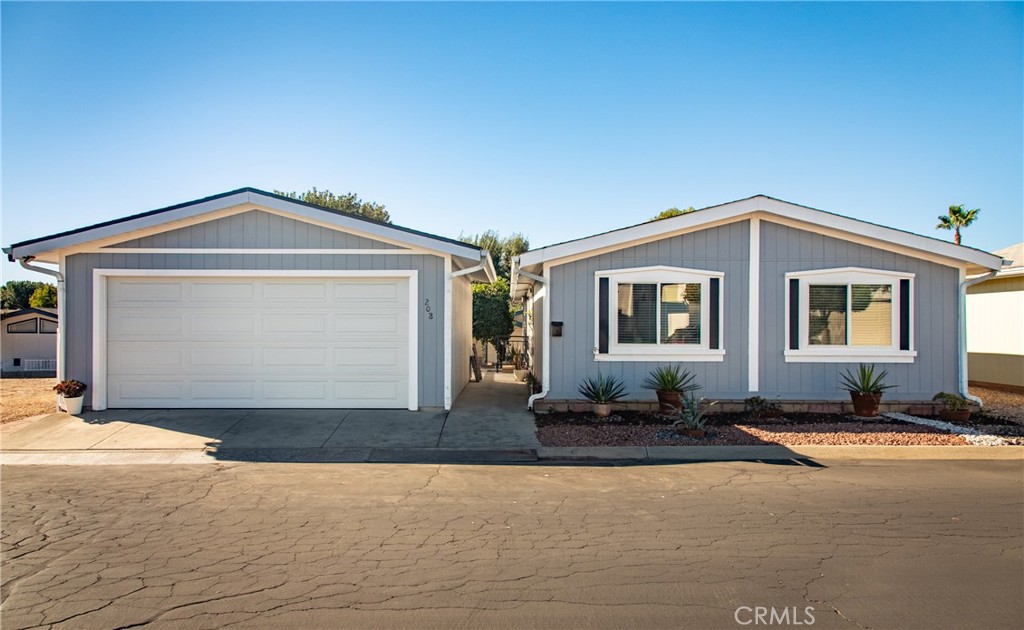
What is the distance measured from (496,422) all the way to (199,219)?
619 cm

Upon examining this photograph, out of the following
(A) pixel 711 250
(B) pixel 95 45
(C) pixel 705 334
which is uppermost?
(B) pixel 95 45

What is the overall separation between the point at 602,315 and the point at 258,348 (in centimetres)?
607

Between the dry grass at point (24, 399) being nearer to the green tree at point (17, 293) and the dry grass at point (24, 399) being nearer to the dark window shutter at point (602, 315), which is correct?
the dark window shutter at point (602, 315)

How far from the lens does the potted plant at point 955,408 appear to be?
9867mm

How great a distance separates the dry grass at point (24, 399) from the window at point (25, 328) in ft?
22.9

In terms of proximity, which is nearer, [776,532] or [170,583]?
[170,583]

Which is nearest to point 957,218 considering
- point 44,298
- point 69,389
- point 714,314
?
point 714,314

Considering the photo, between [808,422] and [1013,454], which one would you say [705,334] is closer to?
[808,422]

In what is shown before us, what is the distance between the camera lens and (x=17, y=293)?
40500 millimetres

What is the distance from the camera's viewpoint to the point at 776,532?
4.94 metres

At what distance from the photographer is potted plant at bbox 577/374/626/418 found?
10008mm

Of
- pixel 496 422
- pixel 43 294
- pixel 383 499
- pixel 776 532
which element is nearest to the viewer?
pixel 776 532

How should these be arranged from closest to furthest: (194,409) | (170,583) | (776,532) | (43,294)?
(170,583), (776,532), (194,409), (43,294)

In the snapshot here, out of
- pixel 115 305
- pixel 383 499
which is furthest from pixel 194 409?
pixel 383 499
